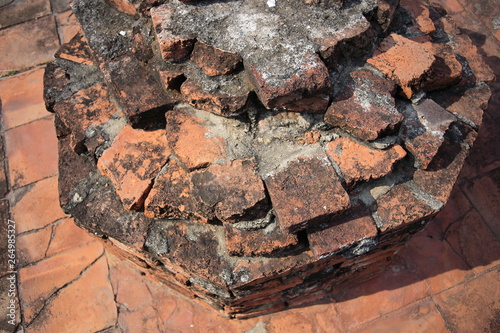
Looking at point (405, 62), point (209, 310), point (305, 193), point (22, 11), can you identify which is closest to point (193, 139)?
point (305, 193)

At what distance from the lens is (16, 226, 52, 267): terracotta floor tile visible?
340 centimetres

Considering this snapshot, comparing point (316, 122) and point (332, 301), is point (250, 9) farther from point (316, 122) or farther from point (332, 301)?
point (332, 301)

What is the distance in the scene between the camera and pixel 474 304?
3143 mm

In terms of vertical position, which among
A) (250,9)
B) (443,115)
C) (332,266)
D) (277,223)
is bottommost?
(332,266)

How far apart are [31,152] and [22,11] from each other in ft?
5.82

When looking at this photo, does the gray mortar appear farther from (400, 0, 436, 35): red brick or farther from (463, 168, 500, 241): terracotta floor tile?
(463, 168, 500, 241): terracotta floor tile

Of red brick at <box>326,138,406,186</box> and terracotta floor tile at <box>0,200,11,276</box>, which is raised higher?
red brick at <box>326,138,406,186</box>

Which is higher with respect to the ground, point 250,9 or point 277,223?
point 250,9

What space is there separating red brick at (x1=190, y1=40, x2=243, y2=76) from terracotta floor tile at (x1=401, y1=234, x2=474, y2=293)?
2.04 m

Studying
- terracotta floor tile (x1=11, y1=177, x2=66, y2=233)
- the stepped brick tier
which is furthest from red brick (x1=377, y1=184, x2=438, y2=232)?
terracotta floor tile (x1=11, y1=177, x2=66, y2=233)

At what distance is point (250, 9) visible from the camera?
7.79ft

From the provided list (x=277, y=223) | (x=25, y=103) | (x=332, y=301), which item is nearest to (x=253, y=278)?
(x=277, y=223)

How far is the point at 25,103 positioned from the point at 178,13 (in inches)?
96.0

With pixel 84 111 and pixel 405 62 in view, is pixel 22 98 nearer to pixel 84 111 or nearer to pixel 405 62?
pixel 84 111
